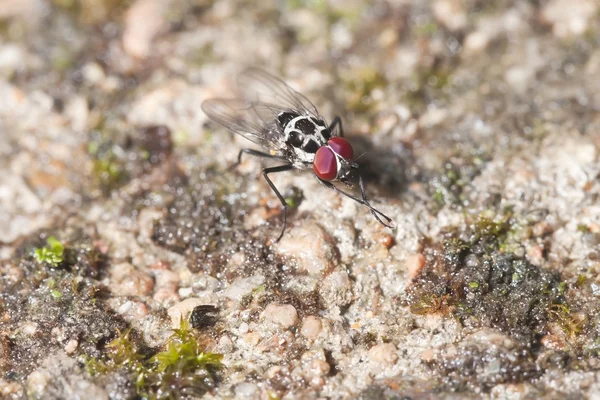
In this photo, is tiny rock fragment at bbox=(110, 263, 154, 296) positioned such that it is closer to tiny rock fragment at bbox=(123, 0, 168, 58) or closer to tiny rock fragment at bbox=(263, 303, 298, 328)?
tiny rock fragment at bbox=(263, 303, 298, 328)

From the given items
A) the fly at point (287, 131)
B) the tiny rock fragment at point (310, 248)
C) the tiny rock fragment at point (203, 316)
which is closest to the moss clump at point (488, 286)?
the fly at point (287, 131)

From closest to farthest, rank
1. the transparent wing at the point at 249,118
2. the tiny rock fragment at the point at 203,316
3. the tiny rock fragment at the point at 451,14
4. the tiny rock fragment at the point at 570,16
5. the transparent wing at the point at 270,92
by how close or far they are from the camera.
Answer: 1. the tiny rock fragment at the point at 203,316
2. the transparent wing at the point at 249,118
3. the transparent wing at the point at 270,92
4. the tiny rock fragment at the point at 570,16
5. the tiny rock fragment at the point at 451,14

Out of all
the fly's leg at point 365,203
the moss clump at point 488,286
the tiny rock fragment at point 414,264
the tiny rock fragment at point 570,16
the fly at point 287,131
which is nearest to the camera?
the moss clump at point 488,286

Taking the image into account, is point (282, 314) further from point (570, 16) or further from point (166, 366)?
point (570, 16)

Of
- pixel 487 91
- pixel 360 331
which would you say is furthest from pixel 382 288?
pixel 487 91

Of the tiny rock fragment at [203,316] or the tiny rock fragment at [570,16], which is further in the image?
the tiny rock fragment at [570,16]

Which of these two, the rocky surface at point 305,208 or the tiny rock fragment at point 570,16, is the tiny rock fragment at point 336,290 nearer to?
the rocky surface at point 305,208

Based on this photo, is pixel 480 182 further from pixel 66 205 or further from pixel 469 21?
pixel 66 205
